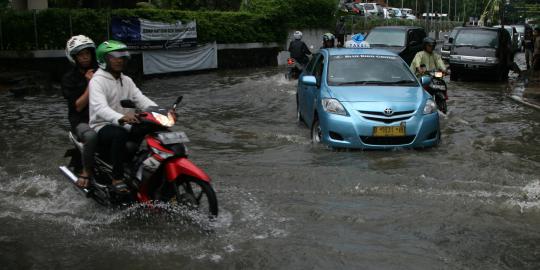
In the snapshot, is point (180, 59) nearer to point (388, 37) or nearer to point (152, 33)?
point (152, 33)

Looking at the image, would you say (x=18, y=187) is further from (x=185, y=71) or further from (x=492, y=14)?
(x=492, y=14)

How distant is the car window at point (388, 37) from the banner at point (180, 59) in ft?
22.6

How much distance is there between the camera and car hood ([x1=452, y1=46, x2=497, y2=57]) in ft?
67.9

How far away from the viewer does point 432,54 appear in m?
13.2

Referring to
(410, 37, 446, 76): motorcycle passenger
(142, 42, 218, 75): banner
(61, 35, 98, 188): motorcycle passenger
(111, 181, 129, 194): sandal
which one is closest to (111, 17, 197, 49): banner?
(142, 42, 218, 75): banner

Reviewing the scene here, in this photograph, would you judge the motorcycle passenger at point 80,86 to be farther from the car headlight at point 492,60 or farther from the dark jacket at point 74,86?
the car headlight at point 492,60

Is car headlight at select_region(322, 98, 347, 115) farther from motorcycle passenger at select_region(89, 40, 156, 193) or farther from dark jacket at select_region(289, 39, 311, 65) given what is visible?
dark jacket at select_region(289, 39, 311, 65)

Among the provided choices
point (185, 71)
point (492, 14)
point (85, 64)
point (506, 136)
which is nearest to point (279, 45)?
point (185, 71)

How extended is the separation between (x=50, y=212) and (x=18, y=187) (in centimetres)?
Answer: 128

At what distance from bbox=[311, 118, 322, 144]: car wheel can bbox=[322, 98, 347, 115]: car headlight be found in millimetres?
401

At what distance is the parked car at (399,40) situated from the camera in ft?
65.9

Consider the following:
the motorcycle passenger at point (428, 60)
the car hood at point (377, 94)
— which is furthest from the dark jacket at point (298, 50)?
the car hood at point (377, 94)

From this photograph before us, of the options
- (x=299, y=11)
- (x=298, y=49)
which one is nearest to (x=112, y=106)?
(x=298, y=49)

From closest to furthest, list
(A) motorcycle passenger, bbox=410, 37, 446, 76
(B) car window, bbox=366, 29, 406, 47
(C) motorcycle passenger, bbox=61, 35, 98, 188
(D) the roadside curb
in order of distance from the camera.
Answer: (C) motorcycle passenger, bbox=61, 35, 98, 188
(A) motorcycle passenger, bbox=410, 37, 446, 76
(D) the roadside curb
(B) car window, bbox=366, 29, 406, 47
